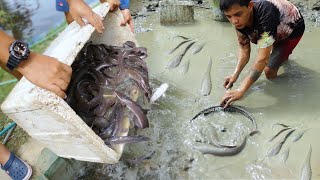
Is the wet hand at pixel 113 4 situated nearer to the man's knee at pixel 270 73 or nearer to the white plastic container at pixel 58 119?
the white plastic container at pixel 58 119

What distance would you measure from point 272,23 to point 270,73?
1.00 metres

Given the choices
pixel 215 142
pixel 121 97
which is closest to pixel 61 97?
pixel 121 97

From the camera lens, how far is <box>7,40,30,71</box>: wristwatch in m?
2.04

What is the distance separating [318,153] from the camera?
123 inches

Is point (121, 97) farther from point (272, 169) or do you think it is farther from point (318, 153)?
point (318, 153)

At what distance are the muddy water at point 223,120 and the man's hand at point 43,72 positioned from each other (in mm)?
1209

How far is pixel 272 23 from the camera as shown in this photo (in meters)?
3.40

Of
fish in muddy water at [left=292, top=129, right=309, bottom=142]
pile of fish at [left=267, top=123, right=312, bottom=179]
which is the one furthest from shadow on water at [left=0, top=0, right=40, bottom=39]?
fish in muddy water at [left=292, top=129, right=309, bottom=142]

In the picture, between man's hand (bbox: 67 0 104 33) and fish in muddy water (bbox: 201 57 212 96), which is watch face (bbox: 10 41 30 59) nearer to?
man's hand (bbox: 67 0 104 33)

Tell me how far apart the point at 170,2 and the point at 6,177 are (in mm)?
4424

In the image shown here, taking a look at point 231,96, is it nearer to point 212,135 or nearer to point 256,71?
point 256,71

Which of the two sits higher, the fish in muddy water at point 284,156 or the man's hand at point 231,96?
the man's hand at point 231,96

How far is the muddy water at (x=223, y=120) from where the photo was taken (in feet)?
10.2

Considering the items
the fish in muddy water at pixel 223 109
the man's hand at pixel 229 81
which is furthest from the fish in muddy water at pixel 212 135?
the man's hand at pixel 229 81
